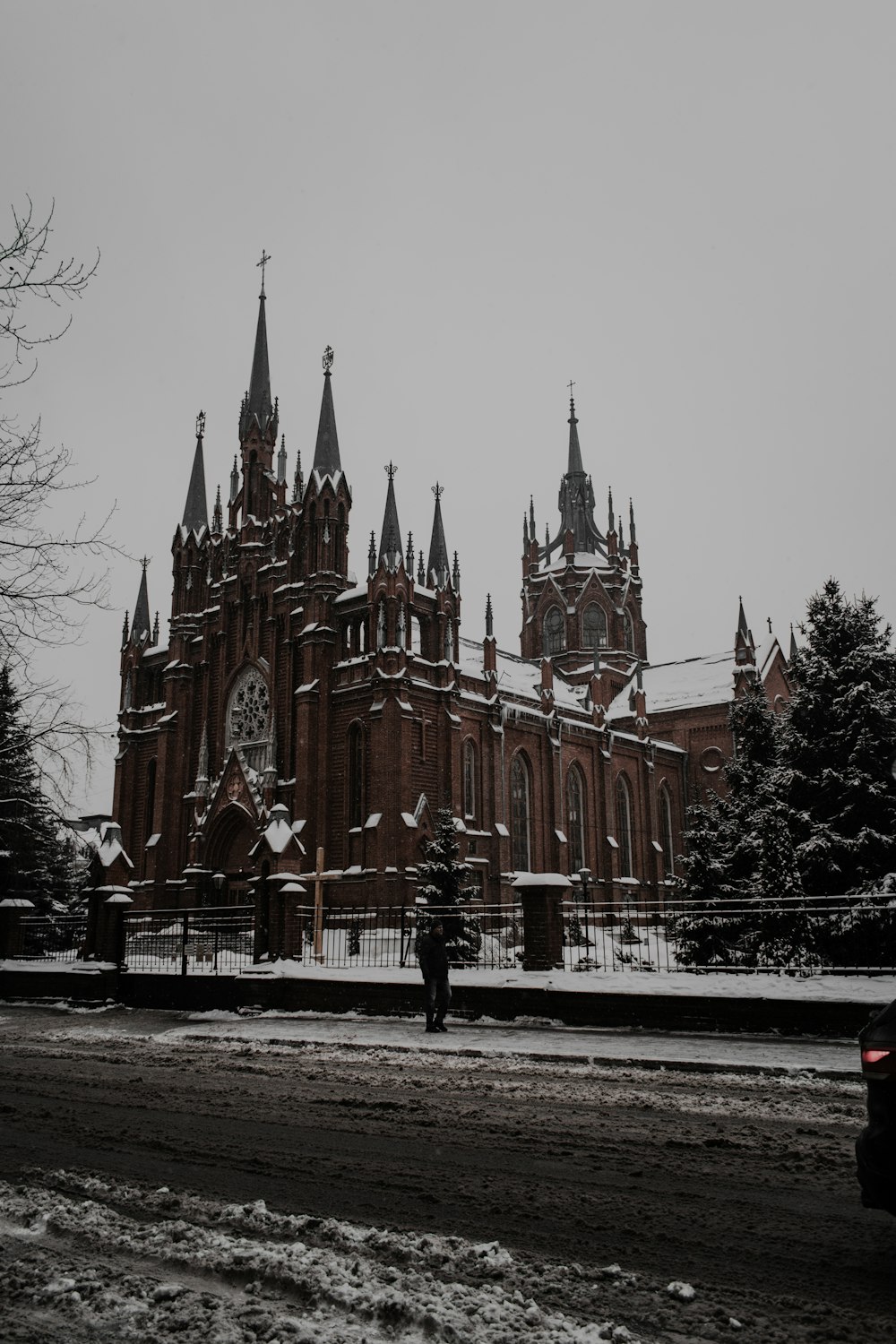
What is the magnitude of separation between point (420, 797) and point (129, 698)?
1669cm

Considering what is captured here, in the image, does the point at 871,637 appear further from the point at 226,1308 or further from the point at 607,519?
the point at 607,519

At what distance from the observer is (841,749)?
19500mm

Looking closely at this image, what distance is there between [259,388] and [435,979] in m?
35.6

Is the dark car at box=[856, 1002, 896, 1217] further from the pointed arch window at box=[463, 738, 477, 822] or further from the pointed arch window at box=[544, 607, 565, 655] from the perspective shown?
the pointed arch window at box=[544, 607, 565, 655]

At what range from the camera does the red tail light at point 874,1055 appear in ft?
12.8

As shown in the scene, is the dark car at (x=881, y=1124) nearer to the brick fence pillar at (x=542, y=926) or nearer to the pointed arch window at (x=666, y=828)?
the brick fence pillar at (x=542, y=926)

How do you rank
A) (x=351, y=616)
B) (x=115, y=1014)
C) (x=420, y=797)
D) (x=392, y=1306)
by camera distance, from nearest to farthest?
1. (x=392, y=1306)
2. (x=115, y=1014)
3. (x=420, y=797)
4. (x=351, y=616)

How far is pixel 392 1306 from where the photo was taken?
3.66 meters

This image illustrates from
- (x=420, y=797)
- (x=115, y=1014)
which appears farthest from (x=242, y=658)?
(x=115, y=1014)

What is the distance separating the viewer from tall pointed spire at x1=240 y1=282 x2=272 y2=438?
1702 inches

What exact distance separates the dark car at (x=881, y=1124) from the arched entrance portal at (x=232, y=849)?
34366 mm

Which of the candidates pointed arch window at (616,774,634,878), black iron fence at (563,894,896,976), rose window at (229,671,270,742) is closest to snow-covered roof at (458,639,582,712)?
pointed arch window at (616,774,634,878)

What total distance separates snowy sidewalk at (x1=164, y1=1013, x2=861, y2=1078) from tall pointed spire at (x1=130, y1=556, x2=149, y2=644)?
104 feet

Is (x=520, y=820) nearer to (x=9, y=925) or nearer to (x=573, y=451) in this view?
(x=9, y=925)
